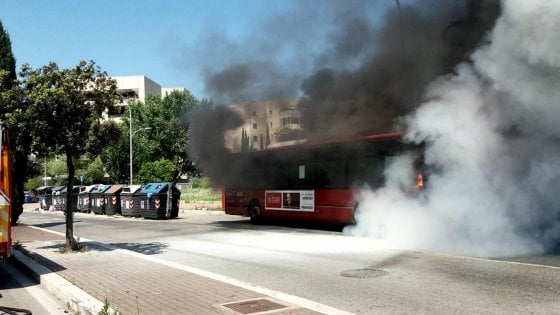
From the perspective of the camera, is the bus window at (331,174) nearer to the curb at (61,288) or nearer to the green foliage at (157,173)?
the curb at (61,288)

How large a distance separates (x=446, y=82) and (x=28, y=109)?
769cm

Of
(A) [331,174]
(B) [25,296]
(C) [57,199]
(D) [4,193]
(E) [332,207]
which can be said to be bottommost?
(B) [25,296]

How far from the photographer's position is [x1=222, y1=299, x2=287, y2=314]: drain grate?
16.3ft

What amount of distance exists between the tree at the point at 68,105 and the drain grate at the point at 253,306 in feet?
18.7

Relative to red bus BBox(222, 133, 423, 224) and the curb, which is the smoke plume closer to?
red bus BBox(222, 133, 423, 224)

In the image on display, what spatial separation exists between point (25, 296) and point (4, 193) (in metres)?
1.40

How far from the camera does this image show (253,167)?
16.1 metres

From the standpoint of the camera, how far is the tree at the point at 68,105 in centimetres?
905

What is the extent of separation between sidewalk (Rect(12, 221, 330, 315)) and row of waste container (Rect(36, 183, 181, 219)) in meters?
9.08

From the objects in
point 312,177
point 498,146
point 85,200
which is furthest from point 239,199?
point 85,200

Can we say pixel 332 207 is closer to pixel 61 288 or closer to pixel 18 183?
pixel 61 288

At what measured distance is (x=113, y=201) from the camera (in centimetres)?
2456

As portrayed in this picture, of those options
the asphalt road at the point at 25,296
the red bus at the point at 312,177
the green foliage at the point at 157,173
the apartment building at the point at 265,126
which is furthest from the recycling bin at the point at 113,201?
the asphalt road at the point at 25,296

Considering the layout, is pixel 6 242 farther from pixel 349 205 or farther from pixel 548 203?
pixel 548 203
